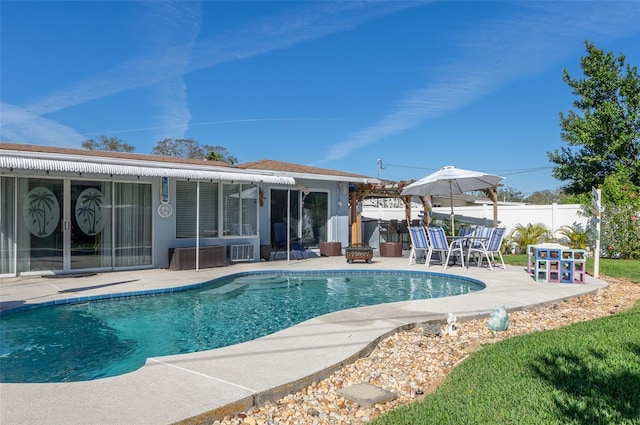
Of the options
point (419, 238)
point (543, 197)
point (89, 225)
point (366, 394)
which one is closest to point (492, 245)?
point (419, 238)

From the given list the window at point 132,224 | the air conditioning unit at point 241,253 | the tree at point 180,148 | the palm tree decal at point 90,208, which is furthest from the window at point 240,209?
the tree at point 180,148

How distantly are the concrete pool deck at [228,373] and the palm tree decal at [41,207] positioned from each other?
2.74 meters

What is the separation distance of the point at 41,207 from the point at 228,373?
343 inches

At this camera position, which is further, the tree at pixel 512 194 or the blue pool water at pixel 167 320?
the tree at pixel 512 194

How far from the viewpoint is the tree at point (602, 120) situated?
18703mm

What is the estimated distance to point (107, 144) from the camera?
40.4m

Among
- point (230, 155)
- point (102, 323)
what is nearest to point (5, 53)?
point (102, 323)

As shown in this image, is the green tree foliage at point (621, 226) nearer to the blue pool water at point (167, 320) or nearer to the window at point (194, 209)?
the blue pool water at point (167, 320)

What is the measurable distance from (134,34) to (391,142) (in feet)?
56.7

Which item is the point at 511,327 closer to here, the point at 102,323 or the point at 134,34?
Answer: the point at 102,323

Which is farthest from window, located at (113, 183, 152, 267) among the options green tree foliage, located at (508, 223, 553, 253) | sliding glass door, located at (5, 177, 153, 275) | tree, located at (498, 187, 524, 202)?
tree, located at (498, 187, 524, 202)

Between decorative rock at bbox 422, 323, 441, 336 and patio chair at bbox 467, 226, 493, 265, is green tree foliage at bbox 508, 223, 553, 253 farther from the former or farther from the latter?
decorative rock at bbox 422, 323, 441, 336

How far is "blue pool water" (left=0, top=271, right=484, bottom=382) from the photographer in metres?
5.11

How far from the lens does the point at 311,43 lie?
20.6 m
